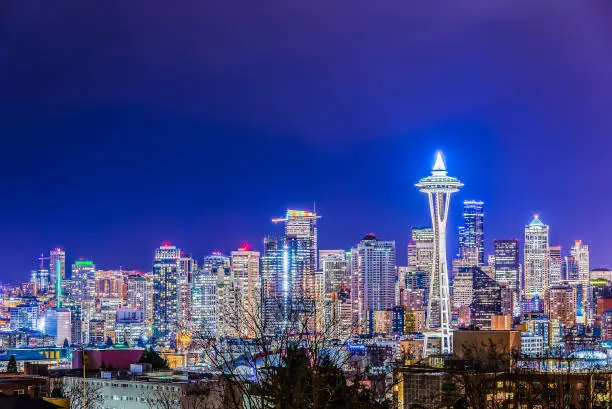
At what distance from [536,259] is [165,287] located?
3369 centimetres

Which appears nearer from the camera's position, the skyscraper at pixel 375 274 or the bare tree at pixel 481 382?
the bare tree at pixel 481 382

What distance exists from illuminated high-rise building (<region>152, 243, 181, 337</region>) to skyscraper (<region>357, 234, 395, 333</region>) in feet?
52.2

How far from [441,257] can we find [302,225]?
53.7 metres

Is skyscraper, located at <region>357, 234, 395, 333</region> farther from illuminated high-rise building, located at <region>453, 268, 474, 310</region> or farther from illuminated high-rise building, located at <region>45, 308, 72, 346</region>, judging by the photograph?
illuminated high-rise building, located at <region>45, 308, 72, 346</region>

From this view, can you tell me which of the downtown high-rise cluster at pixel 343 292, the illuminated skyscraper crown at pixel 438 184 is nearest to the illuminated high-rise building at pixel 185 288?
A: the downtown high-rise cluster at pixel 343 292

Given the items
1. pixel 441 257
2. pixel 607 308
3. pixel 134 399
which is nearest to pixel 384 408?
pixel 134 399

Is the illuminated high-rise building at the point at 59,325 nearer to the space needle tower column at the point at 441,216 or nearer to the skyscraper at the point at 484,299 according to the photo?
the skyscraper at the point at 484,299

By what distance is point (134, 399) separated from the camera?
3359 centimetres

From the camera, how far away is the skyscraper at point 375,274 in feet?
333

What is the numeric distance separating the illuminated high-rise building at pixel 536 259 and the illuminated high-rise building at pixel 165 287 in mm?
30534

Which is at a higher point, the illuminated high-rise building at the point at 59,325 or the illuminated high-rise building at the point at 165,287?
the illuminated high-rise building at the point at 165,287

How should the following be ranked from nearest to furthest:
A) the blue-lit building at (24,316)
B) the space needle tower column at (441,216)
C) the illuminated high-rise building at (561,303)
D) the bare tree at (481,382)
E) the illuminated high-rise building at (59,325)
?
the bare tree at (481,382) < the space needle tower column at (441,216) < the illuminated high-rise building at (561,303) < the illuminated high-rise building at (59,325) < the blue-lit building at (24,316)

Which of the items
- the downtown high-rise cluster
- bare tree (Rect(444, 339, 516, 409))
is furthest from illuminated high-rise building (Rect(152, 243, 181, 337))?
bare tree (Rect(444, 339, 516, 409))

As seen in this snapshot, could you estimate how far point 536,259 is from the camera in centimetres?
11231
